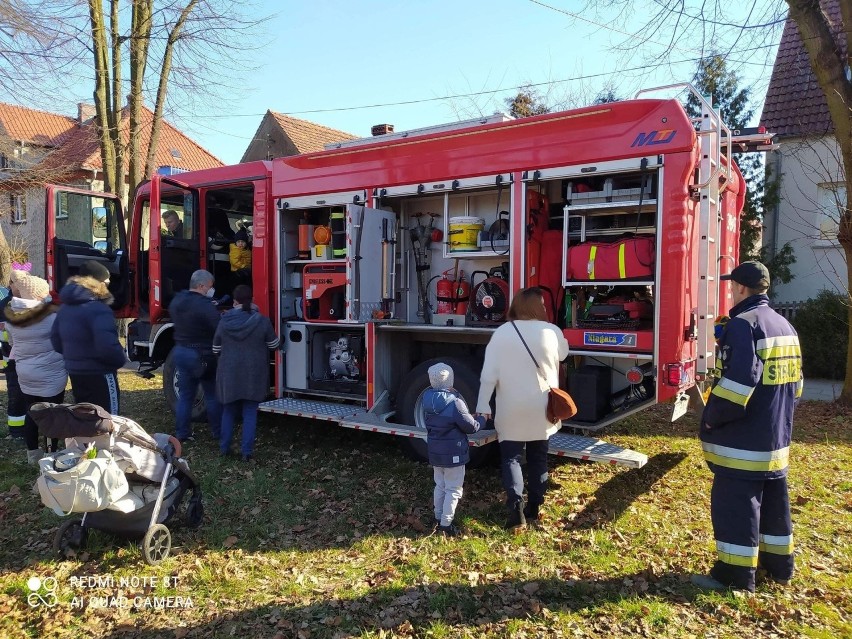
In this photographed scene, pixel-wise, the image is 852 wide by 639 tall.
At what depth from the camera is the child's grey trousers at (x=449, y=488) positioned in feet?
13.5

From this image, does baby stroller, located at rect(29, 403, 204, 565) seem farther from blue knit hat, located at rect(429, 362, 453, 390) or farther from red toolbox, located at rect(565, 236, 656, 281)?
red toolbox, located at rect(565, 236, 656, 281)

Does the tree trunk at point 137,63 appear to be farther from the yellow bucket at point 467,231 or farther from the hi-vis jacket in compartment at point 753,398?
the hi-vis jacket in compartment at point 753,398

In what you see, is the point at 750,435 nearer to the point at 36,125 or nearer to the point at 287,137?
the point at 287,137

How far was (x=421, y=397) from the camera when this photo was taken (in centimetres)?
539

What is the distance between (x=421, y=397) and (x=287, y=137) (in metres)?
19.8

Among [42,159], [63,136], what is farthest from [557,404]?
[63,136]

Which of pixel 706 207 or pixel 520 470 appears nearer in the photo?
pixel 520 470

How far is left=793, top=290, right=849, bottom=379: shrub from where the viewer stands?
34.2 ft

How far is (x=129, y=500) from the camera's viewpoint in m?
3.58

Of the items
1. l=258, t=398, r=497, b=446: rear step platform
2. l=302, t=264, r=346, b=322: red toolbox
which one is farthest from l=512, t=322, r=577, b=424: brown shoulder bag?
l=302, t=264, r=346, b=322: red toolbox

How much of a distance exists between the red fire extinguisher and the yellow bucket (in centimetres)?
37

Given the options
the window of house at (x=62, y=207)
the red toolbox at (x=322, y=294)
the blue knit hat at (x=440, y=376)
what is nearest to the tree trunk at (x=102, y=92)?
the window of house at (x=62, y=207)

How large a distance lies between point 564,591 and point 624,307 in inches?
83.3

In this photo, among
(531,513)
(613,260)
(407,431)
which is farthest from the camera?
(407,431)
